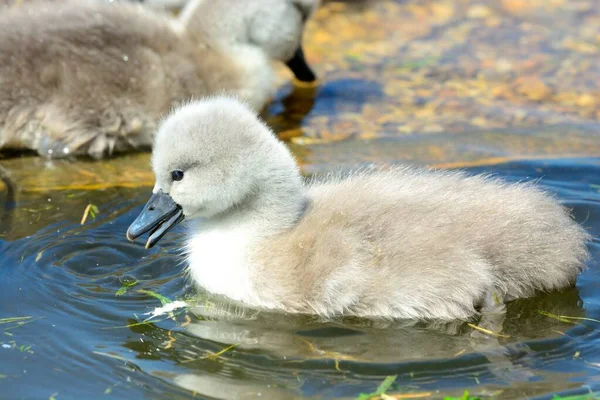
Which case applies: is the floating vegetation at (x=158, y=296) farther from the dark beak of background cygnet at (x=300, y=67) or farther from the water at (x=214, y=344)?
the dark beak of background cygnet at (x=300, y=67)

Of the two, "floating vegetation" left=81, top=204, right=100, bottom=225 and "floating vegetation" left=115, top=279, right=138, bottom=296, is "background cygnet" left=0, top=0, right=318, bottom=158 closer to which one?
"floating vegetation" left=81, top=204, right=100, bottom=225

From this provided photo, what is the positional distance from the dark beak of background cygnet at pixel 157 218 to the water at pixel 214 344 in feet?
0.89

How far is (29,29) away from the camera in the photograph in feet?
20.7

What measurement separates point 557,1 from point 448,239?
577 cm

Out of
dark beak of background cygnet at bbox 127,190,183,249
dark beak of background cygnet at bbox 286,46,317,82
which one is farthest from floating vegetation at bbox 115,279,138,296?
dark beak of background cygnet at bbox 286,46,317,82

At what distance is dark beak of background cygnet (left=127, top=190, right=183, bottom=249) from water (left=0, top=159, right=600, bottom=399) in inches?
10.7

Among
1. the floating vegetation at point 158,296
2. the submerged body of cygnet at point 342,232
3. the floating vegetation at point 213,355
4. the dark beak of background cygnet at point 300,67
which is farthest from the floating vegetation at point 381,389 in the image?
the dark beak of background cygnet at point 300,67

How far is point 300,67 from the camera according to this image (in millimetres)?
7789

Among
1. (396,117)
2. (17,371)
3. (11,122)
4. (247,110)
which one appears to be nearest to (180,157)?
(247,110)

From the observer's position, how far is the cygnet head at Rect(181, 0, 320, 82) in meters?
6.95

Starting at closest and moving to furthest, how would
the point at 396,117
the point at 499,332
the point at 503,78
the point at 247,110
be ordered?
the point at 499,332, the point at 247,110, the point at 396,117, the point at 503,78

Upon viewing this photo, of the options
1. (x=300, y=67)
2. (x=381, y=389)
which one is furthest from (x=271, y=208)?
(x=300, y=67)

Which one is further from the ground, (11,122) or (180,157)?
(180,157)

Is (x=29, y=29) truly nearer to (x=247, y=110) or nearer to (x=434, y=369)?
(x=247, y=110)
